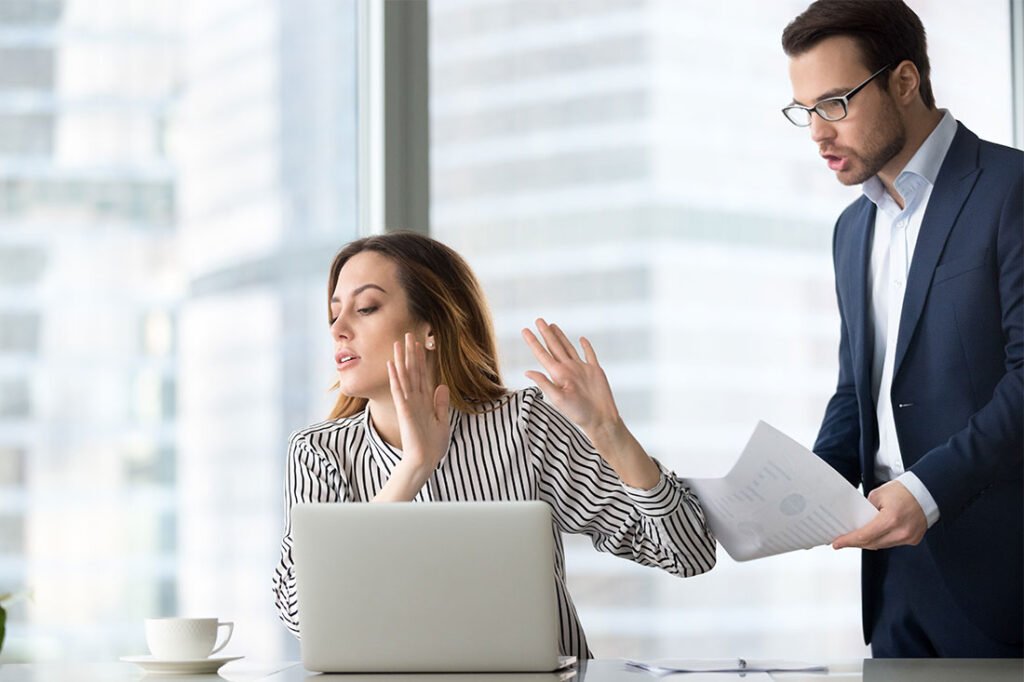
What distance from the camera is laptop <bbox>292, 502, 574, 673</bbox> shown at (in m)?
1.46

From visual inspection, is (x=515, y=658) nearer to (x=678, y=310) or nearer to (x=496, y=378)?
(x=496, y=378)

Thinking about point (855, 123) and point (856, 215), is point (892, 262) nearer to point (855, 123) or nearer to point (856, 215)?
point (856, 215)

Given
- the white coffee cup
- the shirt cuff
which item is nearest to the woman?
the white coffee cup

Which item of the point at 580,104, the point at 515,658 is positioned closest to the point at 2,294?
the point at 580,104

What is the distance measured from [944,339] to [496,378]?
33.1 inches

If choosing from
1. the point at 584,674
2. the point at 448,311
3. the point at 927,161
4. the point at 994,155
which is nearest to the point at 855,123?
the point at 927,161

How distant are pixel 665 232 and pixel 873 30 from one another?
87 centimetres

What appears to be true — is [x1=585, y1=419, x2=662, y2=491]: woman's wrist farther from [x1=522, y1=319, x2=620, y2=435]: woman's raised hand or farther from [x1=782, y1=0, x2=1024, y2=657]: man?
[x1=782, y1=0, x2=1024, y2=657]: man

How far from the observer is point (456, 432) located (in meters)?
2.11

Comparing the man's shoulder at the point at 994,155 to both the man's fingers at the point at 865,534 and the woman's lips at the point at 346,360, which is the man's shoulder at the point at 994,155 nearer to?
the man's fingers at the point at 865,534

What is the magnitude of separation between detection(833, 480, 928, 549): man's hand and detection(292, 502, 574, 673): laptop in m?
0.57

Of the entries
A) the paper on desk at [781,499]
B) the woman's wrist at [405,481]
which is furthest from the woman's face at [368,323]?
the paper on desk at [781,499]

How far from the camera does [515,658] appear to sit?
1.47 m

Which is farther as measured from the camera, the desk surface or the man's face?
the man's face
